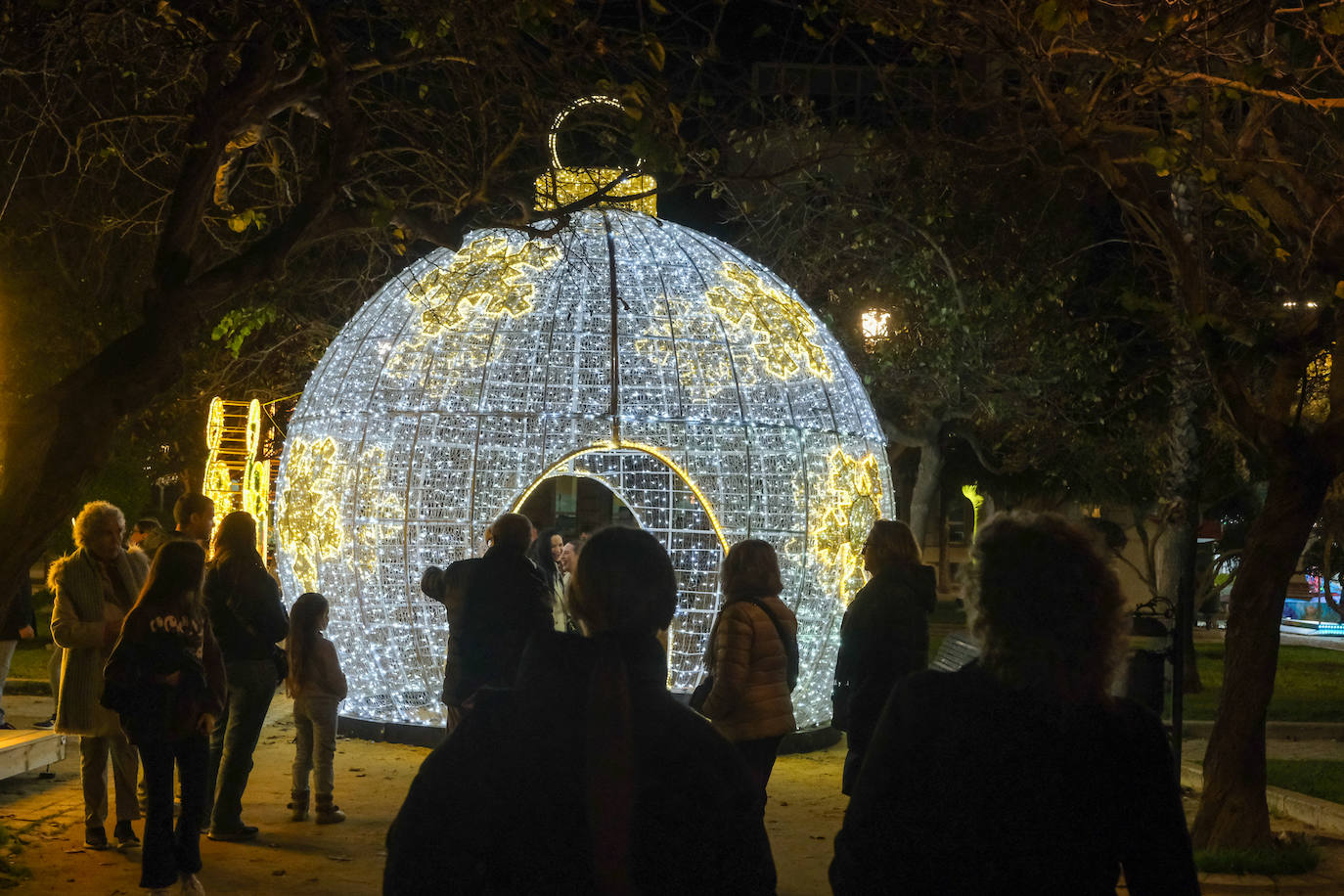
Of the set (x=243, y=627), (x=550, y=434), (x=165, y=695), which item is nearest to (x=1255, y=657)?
(x=550, y=434)

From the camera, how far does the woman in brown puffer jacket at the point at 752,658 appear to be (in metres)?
5.89

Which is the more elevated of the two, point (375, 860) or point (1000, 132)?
point (1000, 132)

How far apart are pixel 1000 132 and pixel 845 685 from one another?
5499 millimetres

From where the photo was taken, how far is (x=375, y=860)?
7059 mm

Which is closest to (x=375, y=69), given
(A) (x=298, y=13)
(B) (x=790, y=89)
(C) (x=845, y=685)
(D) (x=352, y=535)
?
(A) (x=298, y=13)

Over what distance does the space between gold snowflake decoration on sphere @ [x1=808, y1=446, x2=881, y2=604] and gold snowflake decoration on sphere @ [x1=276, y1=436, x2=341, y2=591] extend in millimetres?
3584

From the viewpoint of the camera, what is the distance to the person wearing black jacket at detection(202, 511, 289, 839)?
702 cm

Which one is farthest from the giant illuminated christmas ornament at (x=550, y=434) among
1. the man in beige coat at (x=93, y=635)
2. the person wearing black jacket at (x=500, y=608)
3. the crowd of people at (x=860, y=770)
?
the crowd of people at (x=860, y=770)

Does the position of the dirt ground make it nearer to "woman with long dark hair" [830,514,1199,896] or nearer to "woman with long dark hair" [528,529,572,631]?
"woman with long dark hair" [528,529,572,631]

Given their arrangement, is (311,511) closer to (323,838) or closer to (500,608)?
(323,838)

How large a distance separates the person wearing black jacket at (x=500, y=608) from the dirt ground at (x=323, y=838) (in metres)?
1.19

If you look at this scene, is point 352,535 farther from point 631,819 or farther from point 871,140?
point 631,819

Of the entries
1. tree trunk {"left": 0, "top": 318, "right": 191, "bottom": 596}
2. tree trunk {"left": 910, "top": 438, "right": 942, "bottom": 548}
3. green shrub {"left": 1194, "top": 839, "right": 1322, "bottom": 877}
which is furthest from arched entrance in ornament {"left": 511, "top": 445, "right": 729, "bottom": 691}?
tree trunk {"left": 910, "top": 438, "right": 942, "bottom": 548}

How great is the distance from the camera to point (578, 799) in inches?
92.6
